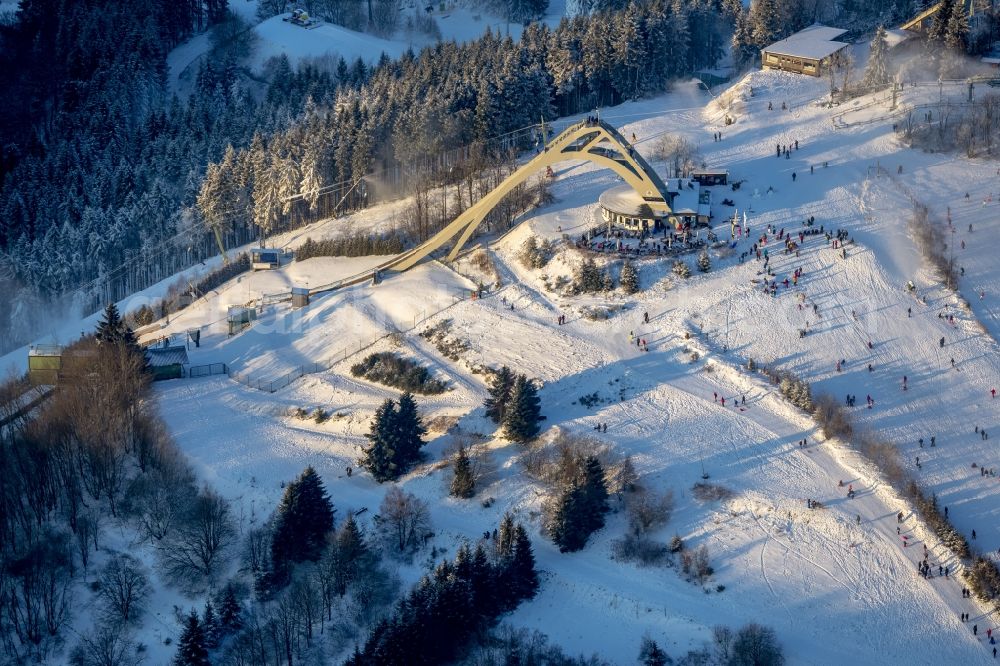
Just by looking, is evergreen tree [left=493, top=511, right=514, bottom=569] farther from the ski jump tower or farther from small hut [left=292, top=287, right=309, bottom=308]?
the ski jump tower

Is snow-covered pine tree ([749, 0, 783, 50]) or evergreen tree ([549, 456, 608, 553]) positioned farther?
snow-covered pine tree ([749, 0, 783, 50])

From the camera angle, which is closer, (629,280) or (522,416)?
(522,416)

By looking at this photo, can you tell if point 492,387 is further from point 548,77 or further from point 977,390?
point 548,77

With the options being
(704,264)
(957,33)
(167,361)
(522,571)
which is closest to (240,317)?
(167,361)

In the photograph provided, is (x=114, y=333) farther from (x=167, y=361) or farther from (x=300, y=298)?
(x=300, y=298)

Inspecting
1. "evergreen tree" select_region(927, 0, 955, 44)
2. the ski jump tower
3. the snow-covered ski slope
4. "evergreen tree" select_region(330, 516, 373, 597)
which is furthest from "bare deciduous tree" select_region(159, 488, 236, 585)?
"evergreen tree" select_region(927, 0, 955, 44)

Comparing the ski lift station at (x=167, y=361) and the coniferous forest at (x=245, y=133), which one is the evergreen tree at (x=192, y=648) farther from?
the coniferous forest at (x=245, y=133)
